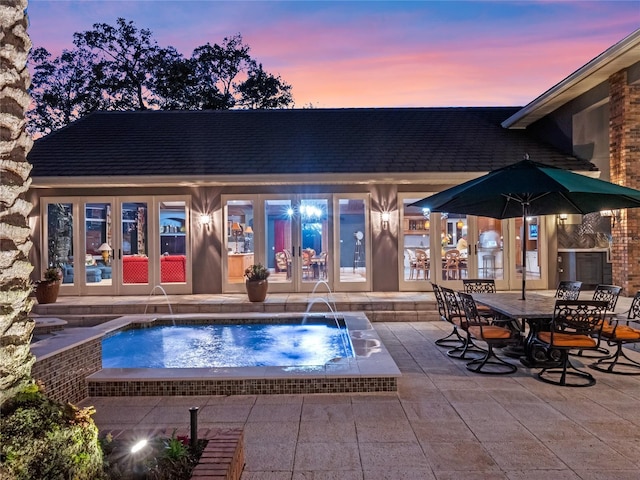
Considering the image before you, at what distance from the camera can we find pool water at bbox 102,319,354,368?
20.3 ft

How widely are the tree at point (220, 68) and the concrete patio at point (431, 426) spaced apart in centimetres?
2258

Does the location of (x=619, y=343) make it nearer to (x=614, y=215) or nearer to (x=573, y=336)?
(x=573, y=336)

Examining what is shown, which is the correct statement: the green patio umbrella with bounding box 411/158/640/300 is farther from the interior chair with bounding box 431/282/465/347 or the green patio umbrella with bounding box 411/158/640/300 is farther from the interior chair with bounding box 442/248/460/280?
the interior chair with bounding box 442/248/460/280

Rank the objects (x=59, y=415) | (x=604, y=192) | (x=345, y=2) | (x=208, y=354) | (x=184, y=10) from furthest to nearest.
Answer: (x=184, y=10)
(x=345, y=2)
(x=208, y=354)
(x=604, y=192)
(x=59, y=415)

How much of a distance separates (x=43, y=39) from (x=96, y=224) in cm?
1781

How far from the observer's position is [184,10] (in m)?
17.3

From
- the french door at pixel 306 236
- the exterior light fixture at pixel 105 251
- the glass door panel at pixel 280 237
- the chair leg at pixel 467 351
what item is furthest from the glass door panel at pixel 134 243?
the chair leg at pixel 467 351

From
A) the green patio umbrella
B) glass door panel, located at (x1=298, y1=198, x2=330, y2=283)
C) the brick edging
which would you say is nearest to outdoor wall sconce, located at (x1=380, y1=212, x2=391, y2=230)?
glass door panel, located at (x1=298, y1=198, x2=330, y2=283)

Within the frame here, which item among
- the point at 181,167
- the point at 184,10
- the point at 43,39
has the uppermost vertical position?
the point at 43,39

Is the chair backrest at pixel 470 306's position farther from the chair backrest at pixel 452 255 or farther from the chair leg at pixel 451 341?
the chair backrest at pixel 452 255

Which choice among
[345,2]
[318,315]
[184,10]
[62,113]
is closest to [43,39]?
[62,113]

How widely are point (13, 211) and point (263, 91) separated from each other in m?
24.7

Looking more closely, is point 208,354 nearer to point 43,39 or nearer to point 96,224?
point 96,224

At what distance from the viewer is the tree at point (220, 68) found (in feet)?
80.4
